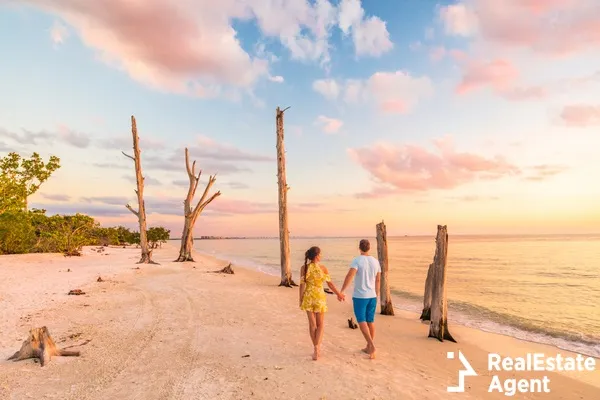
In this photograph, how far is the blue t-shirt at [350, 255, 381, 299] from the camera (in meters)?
6.85

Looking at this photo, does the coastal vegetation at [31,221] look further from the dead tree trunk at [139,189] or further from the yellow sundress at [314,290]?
the yellow sundress at [314,290]

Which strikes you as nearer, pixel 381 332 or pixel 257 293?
pixel 381 332

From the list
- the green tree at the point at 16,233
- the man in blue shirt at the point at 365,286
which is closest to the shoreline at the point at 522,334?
the man in blue shirt at the point at 365,286

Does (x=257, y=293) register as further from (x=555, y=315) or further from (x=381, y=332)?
(x=555, y=315)

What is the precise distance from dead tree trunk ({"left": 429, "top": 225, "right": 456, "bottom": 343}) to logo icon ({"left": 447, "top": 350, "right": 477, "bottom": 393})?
912 millimetres

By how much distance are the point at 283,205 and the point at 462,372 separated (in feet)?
40.6

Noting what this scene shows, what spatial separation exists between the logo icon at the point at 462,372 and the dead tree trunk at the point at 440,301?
91cm

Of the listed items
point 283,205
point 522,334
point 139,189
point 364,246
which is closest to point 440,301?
point 364,246

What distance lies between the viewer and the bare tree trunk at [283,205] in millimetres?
18328

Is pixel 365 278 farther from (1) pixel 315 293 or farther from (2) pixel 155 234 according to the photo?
(2) pixel 155 234

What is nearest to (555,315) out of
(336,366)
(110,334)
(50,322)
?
(336,366)

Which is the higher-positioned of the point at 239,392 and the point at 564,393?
the point at 239,392

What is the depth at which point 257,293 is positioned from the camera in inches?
619

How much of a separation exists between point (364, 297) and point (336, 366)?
1.38m
